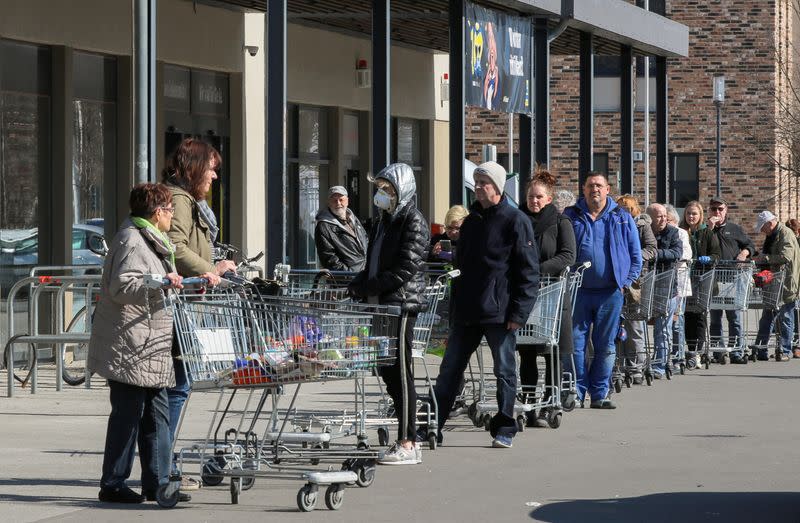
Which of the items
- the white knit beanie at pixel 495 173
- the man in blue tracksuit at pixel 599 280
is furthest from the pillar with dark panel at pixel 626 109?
the white knit beanie at pixel 495 173

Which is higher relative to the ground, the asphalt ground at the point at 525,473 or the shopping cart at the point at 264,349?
the shopping cart at the point at 264,349

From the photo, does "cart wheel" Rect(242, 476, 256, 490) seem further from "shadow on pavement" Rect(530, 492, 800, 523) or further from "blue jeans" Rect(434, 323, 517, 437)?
"blue jeans" Rect(434, 323, 517, 437)

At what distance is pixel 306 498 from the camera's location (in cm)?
874

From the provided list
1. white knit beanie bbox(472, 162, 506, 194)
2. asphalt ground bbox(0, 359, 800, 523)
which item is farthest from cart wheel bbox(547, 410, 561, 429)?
white knit beanie bbox(472, 162, 506, 194)

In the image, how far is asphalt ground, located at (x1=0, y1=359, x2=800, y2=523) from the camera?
8.70 meters

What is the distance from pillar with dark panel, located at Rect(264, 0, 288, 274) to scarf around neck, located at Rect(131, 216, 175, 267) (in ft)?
20.8

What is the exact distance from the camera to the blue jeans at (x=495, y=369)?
11.5 metres

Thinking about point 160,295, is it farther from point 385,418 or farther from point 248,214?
point 248,214

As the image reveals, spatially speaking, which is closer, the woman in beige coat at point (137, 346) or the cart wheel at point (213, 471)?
the woman in beige coat at point (137, 346)

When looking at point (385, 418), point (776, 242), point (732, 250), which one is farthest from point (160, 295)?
point (776, 242)

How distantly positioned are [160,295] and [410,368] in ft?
7.81

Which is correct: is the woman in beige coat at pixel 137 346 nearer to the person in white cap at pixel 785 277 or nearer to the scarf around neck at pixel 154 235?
the scarf around neck at pixel 154 235

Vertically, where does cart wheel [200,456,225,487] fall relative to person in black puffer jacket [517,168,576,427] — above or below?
below

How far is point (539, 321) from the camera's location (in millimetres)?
12789
